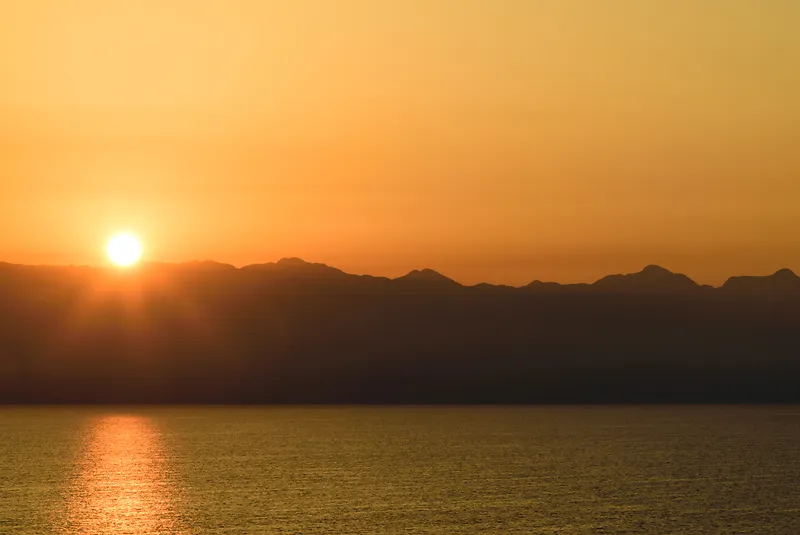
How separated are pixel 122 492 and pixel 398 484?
43.0 feet

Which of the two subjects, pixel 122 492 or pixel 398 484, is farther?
pixel 398 484

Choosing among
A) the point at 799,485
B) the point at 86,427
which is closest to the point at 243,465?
the point at 799,485

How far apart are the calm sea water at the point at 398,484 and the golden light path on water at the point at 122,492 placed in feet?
0.38

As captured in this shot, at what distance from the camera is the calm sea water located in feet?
138

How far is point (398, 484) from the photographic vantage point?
182ft

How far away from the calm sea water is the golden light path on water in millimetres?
115

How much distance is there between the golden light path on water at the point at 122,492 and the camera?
41.8m

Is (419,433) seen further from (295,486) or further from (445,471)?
(295,486)

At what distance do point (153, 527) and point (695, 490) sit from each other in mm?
25919

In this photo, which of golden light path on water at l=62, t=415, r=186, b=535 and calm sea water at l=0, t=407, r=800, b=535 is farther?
calm sea water at l=0, t=407, r=800, b=535

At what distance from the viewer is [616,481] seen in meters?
57.2

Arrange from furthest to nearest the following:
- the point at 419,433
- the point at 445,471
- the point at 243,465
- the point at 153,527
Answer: the point at 419,433
the point at 243,465
the point at 445,471
the point at 153,527

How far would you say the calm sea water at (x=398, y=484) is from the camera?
4206cm

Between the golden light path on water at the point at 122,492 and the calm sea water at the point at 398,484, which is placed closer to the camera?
the golden light path on water at the point at 122,492
